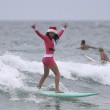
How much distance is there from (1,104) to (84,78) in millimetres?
6058

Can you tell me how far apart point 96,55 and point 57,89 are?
14819 millimetres

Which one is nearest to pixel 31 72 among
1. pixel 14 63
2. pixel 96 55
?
pixel 14 63

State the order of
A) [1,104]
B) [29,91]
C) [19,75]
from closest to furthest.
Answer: [1,104]
[29,91]
[19,75]

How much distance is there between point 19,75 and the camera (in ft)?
57.3

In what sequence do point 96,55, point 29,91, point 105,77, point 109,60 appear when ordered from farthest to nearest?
1. point 96,55
2. point 109,60
3. point 105,77
4. point 29,91

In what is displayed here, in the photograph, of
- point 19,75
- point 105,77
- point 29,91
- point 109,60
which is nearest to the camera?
point 29,91

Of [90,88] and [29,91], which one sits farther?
[90,88]

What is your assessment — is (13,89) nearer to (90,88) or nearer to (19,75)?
(19,75)

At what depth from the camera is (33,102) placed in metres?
14.2

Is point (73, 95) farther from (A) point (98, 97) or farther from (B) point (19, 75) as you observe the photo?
(B) point (19, 75)

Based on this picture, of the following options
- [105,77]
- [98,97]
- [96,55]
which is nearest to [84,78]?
[105,77]

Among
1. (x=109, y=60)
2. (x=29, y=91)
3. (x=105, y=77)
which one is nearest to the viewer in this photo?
(x=29, y=91)

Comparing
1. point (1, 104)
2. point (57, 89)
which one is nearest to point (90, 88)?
point (57, 89)

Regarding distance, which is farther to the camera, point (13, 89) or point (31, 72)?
point (31, 72)
